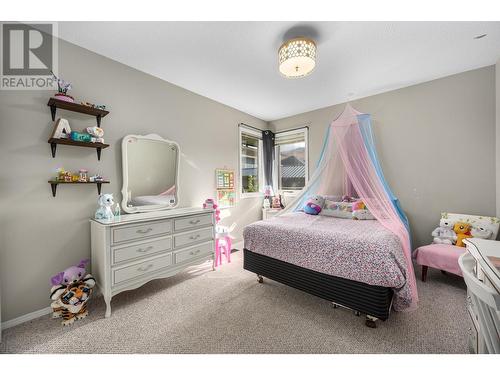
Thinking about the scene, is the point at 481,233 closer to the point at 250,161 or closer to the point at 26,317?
the point at 250,161

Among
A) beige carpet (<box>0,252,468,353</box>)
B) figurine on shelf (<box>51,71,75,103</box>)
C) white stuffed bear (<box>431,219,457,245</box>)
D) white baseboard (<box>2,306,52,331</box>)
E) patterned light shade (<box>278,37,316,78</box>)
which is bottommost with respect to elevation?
beige carpet (<box>0,252,468,353</box>)

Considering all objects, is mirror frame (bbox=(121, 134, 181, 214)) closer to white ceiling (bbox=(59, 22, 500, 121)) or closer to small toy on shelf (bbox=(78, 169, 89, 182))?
small toy on shelf (bbox=(78, 169, 89, 182))

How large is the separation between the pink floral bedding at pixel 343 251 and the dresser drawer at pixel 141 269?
1.05 m

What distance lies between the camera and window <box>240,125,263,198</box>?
4379 mm

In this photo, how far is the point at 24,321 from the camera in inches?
73.7

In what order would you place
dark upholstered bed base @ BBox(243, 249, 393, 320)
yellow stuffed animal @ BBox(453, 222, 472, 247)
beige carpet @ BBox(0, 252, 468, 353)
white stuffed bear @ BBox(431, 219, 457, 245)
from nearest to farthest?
beige carpet @ BBox(0, 252, 468, 353) < dark upholstered bed base @ BBox(243, 249, 393, 320) < yellow stuffed animal @ BBox(453, 222, 472, 247) < white stuffed bear @ BBox(431, 219, 457, 245)

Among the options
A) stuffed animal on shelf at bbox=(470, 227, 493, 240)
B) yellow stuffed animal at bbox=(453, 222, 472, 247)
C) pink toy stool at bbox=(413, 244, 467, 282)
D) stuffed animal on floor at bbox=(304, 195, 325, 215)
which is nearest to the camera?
pink toy stool at bbox=(413, 244, 467, 282)

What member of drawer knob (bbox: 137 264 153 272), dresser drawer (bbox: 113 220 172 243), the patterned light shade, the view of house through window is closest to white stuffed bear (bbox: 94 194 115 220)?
dresser drawer (bbox: 113 220 172 243)

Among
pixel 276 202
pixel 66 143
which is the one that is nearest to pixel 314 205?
pixel 276 202

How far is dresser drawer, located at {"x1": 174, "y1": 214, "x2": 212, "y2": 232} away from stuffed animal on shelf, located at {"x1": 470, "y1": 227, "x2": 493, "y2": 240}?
3.50 meters

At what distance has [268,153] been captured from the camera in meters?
4.76

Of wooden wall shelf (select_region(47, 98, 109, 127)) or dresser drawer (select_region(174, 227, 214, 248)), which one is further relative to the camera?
dresser drawer (select_region(174, 227, 214, 248))

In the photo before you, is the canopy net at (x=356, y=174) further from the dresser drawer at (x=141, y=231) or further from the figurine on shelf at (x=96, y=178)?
the figurine on shelf at (x=96, y=178)

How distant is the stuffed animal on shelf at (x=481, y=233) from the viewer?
2449 millimetres
